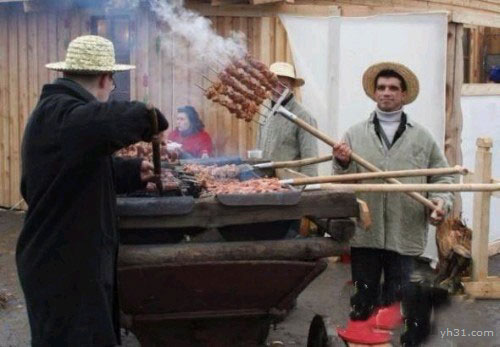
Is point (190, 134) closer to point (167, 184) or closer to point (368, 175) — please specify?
point (368, 175)

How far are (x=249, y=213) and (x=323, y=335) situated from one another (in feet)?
4.53

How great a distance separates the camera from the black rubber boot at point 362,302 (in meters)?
5.36

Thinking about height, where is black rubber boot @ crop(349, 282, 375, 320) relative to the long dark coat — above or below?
below

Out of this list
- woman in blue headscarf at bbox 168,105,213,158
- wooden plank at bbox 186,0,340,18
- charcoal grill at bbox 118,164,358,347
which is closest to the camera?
charcoal grill at bbox 118,164,358,347

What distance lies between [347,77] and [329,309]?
2746mm

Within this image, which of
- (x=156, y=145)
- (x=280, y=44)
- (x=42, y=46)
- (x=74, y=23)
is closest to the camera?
(x=156, y=145)

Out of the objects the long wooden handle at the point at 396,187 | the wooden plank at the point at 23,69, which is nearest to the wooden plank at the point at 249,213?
the long wooden handle at the point at 396,187

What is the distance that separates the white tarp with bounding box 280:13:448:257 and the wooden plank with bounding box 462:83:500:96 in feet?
1.27

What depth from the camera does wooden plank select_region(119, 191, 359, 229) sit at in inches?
170

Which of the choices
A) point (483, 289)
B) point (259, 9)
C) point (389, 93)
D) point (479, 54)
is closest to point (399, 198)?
point (389, 93)

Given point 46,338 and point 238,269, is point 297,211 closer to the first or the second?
point 238,269

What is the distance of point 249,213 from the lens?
14.5ft

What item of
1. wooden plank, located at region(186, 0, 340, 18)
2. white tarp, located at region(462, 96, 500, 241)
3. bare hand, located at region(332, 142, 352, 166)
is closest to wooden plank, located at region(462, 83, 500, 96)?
white tarp, located at region(462, 96, 500, 241)

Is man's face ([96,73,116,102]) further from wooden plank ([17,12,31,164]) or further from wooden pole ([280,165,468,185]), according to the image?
wooden plank ([17,12,31,164])
